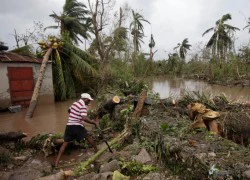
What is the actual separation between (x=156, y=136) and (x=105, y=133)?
8.45ft

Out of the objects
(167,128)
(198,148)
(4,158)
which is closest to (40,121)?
(4,158)

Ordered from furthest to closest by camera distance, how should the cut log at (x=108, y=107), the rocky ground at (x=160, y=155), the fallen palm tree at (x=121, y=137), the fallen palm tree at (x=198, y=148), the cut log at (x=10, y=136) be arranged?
the cut log at (x=108, y=107)
the cut log at (x=10, y=136)
the fallen palm tree at (x=121, y=137)
the rocky ground at (x=160, y=155)
the fallen palm tree at (x=198, y=148)

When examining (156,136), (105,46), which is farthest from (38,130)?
(105,46)

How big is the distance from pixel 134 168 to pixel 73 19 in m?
24.4

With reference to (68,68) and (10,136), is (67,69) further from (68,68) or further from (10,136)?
(10,136)

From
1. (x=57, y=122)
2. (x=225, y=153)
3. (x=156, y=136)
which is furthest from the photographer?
(x=57, y=122)

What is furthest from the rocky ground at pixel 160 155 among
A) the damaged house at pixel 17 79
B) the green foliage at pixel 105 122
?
the damaged house at pixel 17 79

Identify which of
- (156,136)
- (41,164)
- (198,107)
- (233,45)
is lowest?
(41,164)

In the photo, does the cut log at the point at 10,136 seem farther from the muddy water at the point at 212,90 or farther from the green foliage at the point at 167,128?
the muddy water at the point at 212,90

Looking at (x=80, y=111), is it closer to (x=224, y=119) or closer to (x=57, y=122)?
(x=224, y=119)

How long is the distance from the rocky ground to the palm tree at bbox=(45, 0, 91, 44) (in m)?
22.1

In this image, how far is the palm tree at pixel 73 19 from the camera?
2809cm

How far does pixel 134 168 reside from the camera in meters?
5.31

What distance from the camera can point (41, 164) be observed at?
21.3ft
